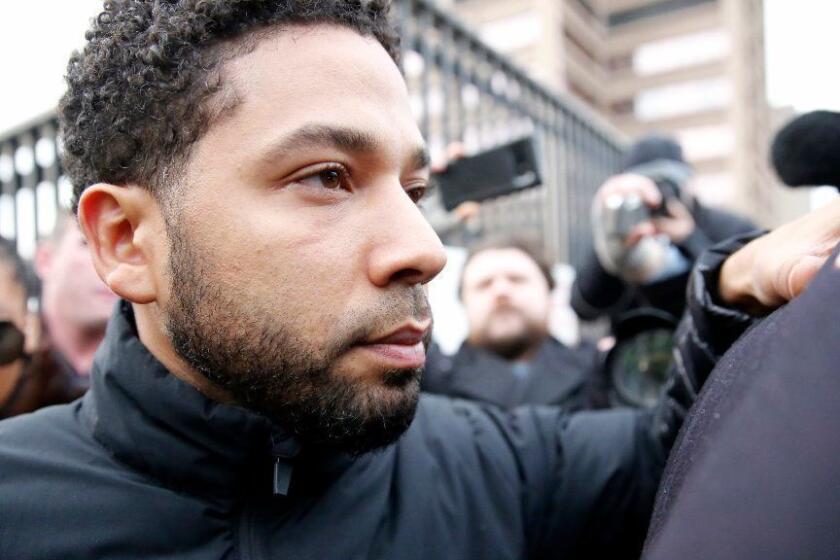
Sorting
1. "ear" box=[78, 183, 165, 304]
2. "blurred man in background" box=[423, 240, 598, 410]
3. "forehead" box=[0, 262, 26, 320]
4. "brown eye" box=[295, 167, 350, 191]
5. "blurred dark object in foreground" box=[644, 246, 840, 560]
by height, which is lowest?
"blurred man in background" box=[423, 240, 598, 410]

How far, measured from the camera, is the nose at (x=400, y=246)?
3.78ft

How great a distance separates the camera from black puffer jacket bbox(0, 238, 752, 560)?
1.14 metres

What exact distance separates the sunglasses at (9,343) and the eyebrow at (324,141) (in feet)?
2.85

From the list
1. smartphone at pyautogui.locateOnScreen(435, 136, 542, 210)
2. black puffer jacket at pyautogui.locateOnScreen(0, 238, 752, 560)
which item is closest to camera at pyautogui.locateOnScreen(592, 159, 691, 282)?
smartphone at pyautogui.locateOnScreen(435, 136, 542, 210)

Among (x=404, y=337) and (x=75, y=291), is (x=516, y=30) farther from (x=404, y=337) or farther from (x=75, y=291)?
(x=404, y=337)

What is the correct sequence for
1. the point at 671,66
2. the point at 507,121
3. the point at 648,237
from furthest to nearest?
the point at 671,66
the point at 507,121
the point at 648,237

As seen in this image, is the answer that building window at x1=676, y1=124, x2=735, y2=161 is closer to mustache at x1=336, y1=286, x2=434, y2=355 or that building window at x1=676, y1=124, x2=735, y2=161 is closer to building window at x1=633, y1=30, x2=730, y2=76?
building window at x1=633, y1=30, x2=730, y2=76

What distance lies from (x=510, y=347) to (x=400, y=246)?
8.44 feet

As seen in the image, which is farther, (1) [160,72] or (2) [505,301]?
(2) [505,301]

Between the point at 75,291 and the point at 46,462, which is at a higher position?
the point at 75,291

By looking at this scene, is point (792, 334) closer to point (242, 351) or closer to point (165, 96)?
point (242, 351)

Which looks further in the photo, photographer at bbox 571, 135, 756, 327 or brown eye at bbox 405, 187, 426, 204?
photographer at bbox 571, 135, 756, 327

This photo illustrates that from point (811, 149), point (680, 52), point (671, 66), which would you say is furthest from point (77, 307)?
point (671, 66)

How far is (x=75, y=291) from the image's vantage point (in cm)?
242
